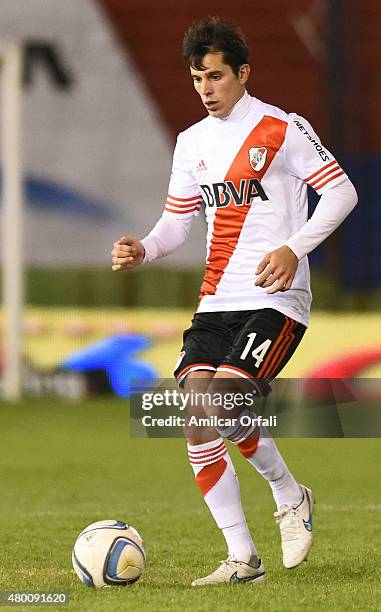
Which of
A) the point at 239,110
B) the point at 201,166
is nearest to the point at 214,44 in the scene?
the point at 239,110

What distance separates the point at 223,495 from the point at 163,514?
191 centimetres

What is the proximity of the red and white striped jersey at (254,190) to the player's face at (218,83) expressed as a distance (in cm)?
6

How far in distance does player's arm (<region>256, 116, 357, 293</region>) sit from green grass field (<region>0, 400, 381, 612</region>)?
1.06m

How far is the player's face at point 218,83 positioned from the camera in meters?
4.84

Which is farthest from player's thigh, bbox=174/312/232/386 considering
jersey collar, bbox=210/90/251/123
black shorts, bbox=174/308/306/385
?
jersey collar, bbox=210/90/251/123

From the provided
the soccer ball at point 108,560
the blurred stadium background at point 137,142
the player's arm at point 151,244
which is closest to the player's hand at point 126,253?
the player's arm at point 151,244

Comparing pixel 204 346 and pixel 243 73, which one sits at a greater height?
pixel 243 73

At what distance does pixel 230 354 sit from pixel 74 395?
830 cm

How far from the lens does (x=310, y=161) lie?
4875mm

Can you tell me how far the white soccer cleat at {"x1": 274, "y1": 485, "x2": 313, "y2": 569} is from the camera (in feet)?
16.1

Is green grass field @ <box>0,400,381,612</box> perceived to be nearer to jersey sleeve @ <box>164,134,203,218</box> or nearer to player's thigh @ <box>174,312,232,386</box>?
player's thigh @ <box>174,312,232,386</box>

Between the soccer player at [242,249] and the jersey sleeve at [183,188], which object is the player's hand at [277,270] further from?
the jersey sleeve at [183,188]

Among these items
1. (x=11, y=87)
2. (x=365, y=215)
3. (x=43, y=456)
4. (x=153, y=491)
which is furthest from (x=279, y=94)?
(x=153, y=491)

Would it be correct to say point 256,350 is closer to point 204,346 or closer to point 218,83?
point 204,346
